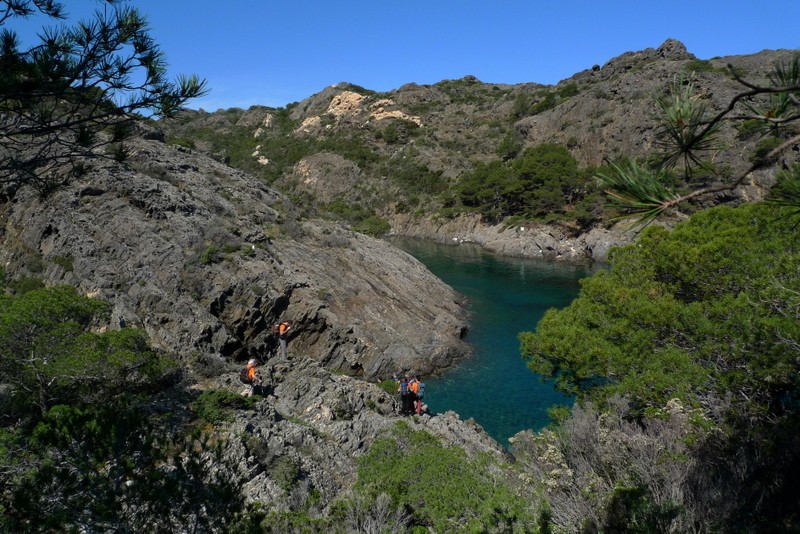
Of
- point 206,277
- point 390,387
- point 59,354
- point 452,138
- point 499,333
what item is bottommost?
point 390,387

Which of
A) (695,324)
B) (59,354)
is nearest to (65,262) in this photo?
(59,354)

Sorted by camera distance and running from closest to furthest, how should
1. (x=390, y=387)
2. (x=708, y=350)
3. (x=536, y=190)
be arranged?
(x=708, y=350) < (x=390, y=387) < (x=536, y=190)

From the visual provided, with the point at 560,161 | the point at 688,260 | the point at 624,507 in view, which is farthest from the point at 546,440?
the point at 560,161

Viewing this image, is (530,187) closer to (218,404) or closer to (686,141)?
(218,404)

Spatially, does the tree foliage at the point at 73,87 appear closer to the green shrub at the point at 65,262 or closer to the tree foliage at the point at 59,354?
the tree foliage at the point at 59,354

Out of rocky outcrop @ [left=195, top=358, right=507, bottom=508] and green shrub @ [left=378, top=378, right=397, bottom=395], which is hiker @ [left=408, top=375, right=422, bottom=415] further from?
green shrub @ [left=378, top=378, right=397, bottom=395]

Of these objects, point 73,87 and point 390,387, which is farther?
point 390,387

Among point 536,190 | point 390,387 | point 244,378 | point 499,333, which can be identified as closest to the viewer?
point 244,378

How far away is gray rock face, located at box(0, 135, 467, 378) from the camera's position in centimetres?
2022

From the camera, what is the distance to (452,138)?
87.2 m

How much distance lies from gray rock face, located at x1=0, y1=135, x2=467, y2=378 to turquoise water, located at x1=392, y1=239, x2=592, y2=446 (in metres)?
1.60

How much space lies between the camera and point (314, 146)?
9419cm

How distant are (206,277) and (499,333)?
619 inches

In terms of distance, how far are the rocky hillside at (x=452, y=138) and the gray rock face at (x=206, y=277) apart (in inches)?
960
